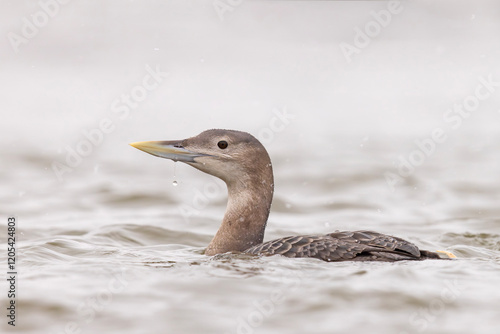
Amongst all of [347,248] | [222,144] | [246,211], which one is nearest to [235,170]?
[222,144]

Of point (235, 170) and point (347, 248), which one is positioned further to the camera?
point (235, 170)

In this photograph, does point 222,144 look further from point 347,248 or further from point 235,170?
point 347,248

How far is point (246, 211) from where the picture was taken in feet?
25.3

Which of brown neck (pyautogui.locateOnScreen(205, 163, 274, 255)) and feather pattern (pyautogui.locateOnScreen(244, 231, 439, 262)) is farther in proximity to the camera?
brown neck (pyautogui.locateOnScreen(205, 163, 274, 255))

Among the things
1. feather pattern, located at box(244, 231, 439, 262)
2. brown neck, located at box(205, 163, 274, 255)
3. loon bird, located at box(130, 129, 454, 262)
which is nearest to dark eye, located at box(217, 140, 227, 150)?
loon bird, located at box(130, 129, 454, 262)

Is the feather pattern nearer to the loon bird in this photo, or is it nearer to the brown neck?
the loon bird

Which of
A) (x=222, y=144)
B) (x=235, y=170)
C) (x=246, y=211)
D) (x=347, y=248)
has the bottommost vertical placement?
(x=347, y=248)

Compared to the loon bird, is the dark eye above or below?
above

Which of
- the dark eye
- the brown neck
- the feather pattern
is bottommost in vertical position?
the feather pattern

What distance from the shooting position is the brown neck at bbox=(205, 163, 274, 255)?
25.3 ft

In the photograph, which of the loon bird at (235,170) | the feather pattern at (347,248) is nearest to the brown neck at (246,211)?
the loon bird at (235,170)

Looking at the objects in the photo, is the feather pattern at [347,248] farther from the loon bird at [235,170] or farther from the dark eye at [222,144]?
the dark eye at [222,144]

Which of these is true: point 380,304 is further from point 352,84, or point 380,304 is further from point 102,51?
point 102,51

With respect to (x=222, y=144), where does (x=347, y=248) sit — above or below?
below
